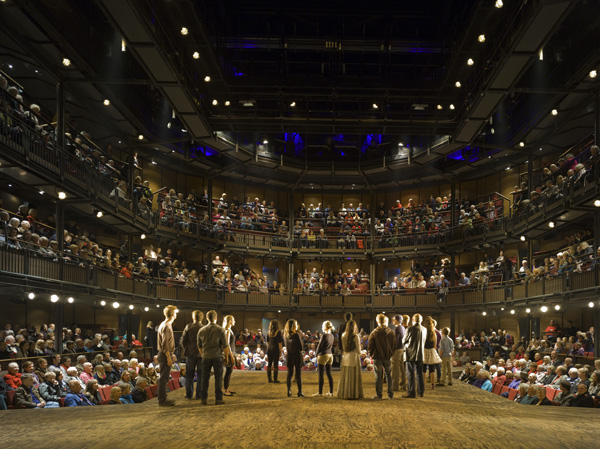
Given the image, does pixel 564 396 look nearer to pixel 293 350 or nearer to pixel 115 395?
pixel 293 350

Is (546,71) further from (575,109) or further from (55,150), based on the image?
(55,150)

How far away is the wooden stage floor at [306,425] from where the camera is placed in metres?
7.66

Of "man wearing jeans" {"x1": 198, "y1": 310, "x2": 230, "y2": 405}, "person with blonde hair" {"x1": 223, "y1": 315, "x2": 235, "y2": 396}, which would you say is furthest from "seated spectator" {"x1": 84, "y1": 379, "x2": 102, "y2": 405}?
"man wearing jeans" {"x1": 198, "y1": 310, "x2": 230, "y2": 405}

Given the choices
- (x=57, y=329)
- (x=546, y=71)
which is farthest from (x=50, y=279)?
(x=546, y=71)

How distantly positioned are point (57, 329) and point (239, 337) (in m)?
12.7

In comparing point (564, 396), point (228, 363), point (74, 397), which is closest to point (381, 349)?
point (228, 363)

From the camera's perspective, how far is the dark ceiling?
718 inches

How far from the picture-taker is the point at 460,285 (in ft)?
101

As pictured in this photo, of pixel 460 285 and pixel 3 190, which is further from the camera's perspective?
pixel 460 285

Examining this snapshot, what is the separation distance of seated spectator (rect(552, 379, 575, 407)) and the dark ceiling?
8.51 metres

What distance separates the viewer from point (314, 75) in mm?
26953

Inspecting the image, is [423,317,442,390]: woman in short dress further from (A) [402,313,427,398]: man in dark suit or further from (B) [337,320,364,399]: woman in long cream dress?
(B) [337,320,364,399]: woman in long cream dress

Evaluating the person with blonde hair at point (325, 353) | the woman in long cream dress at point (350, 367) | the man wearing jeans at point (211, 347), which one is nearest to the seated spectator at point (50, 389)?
the man wearing jeans at point (211, 347)

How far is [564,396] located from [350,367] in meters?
4.51
